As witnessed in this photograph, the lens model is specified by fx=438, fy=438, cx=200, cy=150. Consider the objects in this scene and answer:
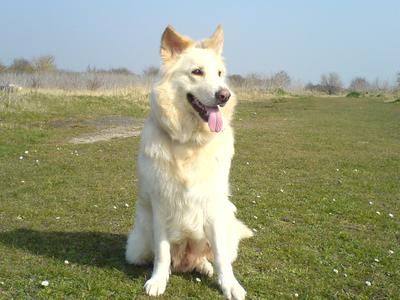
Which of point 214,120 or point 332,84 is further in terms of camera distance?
point 332,84

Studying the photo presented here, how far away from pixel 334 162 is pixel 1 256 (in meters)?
9.21

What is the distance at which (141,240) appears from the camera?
4.62 meters

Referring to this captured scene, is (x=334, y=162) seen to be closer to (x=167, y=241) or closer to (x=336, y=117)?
(x=167, y=241)

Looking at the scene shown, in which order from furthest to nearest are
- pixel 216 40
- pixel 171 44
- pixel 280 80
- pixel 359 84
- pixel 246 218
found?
pixel 359 84 < pixel 280 80 < pixel 246 218 < pixel 216 40 < pixel 171 44

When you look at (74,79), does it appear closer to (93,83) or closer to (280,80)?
(93,83)

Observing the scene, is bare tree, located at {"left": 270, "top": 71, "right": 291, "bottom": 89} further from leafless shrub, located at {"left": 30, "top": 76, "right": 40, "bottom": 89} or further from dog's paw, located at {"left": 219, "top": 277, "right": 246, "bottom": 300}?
dog's paw, located at {"left": 219, "top": 277, "right": 246, "bottom": 300}

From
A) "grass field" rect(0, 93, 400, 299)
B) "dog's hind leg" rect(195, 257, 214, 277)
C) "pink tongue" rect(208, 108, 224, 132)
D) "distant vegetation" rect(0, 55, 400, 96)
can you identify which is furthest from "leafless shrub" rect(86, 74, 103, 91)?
"pink tongue" rect(208, 108, 224, 132)

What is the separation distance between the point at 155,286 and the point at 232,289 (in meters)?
0.73

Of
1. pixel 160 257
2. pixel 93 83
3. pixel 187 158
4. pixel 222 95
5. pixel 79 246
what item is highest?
pixel 222 95

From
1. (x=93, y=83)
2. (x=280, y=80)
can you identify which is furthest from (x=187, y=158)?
(x=280, y=80)

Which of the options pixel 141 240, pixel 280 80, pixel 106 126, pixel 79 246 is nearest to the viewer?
pixel 141 240

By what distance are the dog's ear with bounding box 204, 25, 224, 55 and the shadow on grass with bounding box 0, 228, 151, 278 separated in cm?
244

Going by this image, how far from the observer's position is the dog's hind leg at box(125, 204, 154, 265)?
4.52 m

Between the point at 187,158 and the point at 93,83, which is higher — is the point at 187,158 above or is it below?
above
